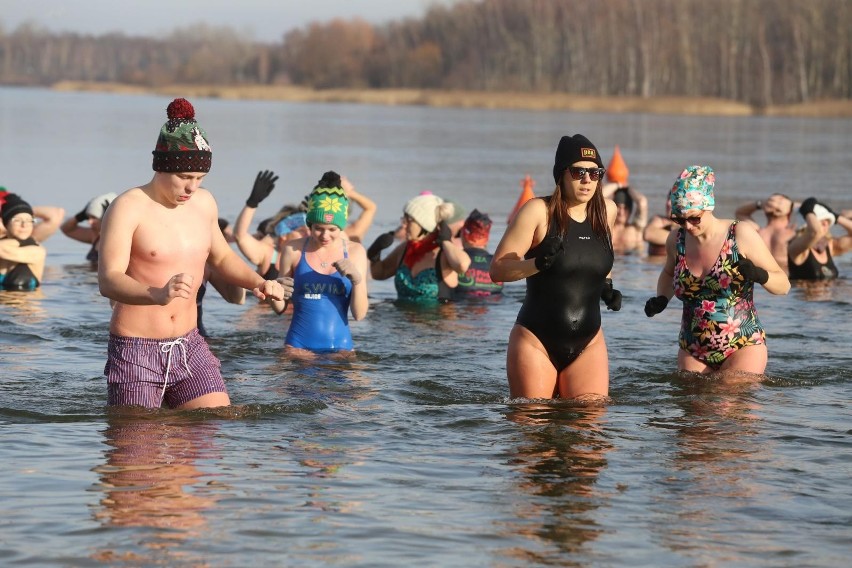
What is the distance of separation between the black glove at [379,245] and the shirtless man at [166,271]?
5093 millimetres

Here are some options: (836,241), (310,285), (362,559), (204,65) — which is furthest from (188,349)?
(204,65)

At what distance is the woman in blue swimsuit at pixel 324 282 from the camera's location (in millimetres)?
9422

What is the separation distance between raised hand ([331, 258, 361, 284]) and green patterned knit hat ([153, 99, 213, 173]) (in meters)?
2.63

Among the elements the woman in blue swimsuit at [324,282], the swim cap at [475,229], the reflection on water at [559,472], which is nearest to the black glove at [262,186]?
the woman in blue swimsuit at [324,282]

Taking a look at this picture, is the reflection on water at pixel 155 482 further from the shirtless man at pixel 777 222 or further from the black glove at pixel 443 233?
the shirtless man at pixel 777 222

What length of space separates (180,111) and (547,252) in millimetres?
1953

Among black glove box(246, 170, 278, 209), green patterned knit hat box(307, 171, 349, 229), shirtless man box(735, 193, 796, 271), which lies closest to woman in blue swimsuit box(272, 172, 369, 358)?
green patterned knit hat box(307, 171, 349, 229)

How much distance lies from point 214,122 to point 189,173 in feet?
187

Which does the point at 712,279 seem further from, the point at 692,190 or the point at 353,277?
the point at 353,277

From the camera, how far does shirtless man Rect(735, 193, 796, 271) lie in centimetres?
1454

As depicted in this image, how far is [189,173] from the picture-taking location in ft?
21.8

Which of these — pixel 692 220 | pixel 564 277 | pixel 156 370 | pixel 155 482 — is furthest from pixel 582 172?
pixel 155 482

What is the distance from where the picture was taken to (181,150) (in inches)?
261

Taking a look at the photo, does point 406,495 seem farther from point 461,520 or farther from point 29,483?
point 29,483
